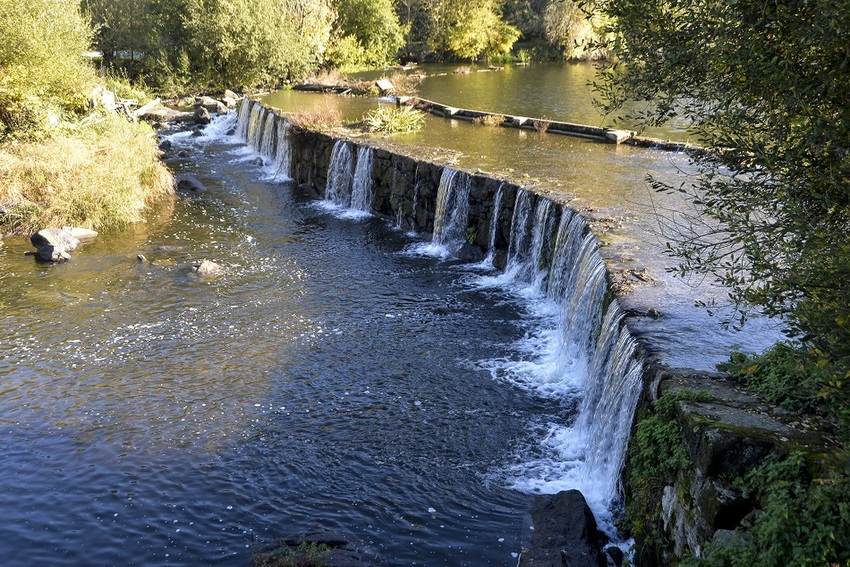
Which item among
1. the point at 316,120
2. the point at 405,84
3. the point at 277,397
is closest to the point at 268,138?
the point at 316,120

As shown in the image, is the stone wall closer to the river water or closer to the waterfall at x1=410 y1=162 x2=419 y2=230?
the waterfall at x1=410 y1=162 x2=419 y2=230

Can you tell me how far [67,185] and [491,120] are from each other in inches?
552

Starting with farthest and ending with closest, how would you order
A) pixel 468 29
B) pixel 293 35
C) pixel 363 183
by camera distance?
pixel 468 29, pixel 293 35, pixel 363 183

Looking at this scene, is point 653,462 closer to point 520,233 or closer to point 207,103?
point 520,233

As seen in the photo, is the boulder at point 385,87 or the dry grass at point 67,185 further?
the boulder at point 385,87

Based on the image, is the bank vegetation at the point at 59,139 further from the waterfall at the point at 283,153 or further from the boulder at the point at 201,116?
the boulder at the point at 201,116

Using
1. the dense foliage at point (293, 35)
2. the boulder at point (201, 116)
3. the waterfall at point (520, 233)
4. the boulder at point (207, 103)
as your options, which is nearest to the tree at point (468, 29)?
the dense foliage at point (293, 35)

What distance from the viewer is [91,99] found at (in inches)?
934

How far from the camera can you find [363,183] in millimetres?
20438

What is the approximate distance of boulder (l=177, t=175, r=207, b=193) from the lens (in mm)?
22250

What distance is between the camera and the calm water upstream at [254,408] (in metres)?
7.89

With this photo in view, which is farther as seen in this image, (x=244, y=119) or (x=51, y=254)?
(x=244, y=119)

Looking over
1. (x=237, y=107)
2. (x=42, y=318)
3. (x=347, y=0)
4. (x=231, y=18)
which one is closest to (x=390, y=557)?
(x=42, y=318)

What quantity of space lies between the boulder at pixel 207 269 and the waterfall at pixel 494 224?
603 centimetres
